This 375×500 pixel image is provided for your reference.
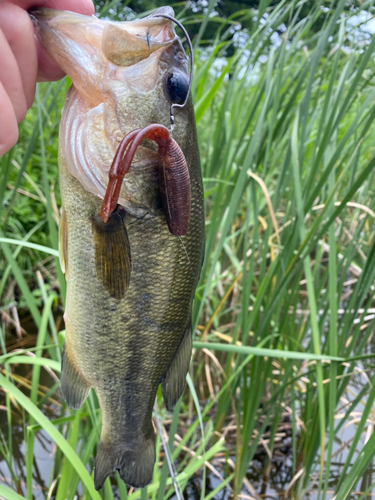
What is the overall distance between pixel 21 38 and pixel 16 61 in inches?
1.4

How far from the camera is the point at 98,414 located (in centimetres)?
115

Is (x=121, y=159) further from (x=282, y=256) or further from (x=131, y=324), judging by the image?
(x=282, y=256)

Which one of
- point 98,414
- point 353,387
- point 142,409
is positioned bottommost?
point 353,387

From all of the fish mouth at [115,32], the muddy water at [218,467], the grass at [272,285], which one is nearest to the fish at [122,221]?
the fish mouth at [115,32]

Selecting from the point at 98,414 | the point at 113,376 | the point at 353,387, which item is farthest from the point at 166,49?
the point at 353,387

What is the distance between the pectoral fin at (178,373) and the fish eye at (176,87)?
47 centimetres

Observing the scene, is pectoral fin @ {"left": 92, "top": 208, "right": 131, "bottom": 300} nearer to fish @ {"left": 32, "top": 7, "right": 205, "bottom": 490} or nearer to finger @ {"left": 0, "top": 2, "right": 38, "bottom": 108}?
fish @ {"left": 32, "top": 7, "right": 205, "bottom": 490}

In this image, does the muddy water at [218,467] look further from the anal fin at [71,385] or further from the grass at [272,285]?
the anal fin at [71,385]

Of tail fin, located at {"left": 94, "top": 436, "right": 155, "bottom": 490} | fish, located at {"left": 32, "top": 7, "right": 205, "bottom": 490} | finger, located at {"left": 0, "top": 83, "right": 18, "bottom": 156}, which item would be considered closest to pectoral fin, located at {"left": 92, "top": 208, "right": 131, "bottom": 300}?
fish, located at {"left": 32, "top": 7, "right": 205, "bottom": 490}

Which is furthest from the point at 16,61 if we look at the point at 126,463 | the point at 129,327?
the point at 126,463

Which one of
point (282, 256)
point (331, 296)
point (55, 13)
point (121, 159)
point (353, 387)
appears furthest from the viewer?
point (353, 387)

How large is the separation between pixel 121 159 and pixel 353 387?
2191 mm

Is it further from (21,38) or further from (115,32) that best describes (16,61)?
(115,32)

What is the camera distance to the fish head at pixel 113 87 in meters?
0.69
